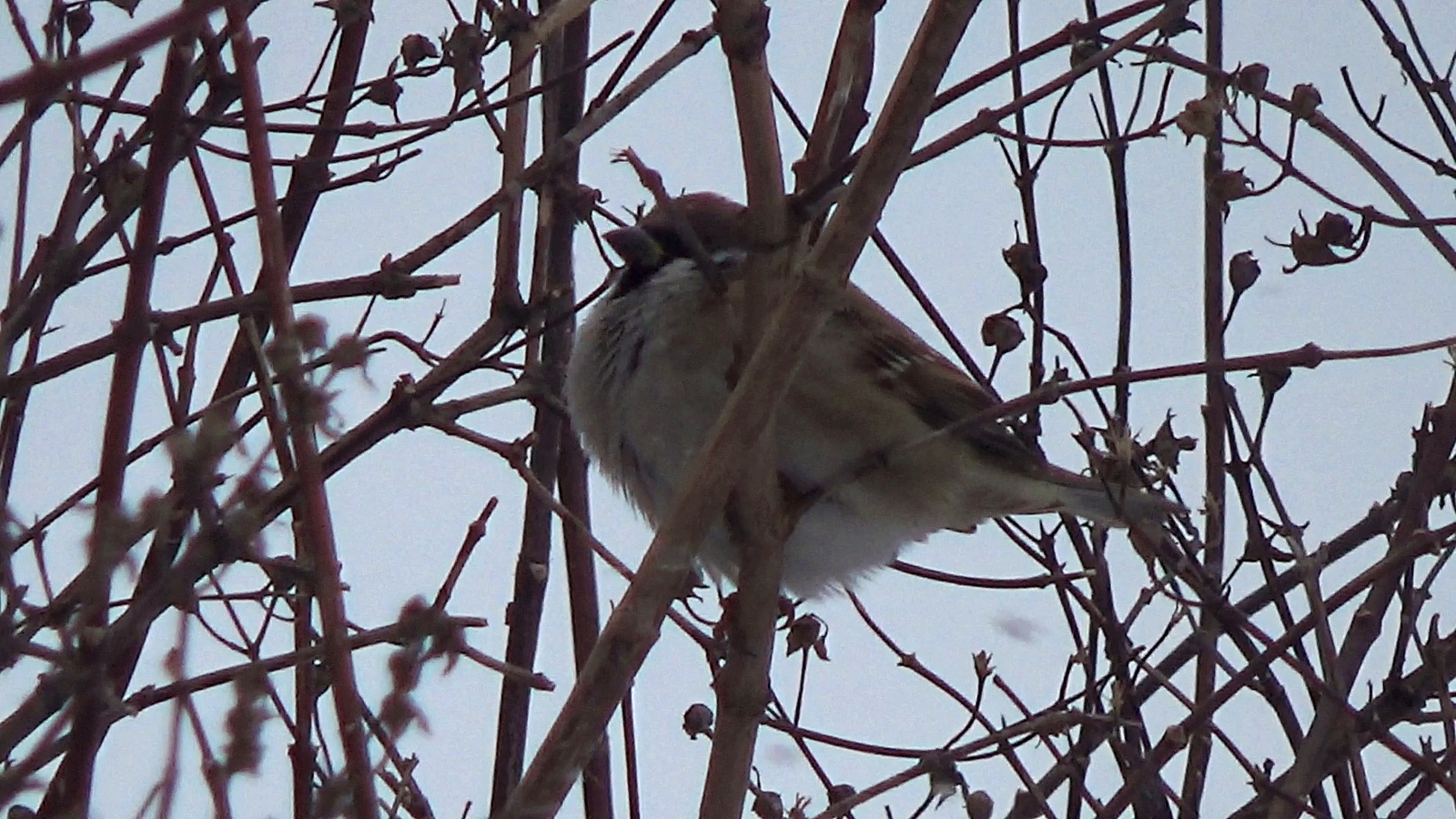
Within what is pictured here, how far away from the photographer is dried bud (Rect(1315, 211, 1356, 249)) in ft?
7.98

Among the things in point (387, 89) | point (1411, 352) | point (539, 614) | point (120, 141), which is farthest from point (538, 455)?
point (1411, 352)

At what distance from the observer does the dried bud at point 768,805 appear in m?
2.39

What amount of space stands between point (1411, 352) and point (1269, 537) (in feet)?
1.91

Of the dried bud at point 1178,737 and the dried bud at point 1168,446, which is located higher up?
the dried bud at point 1168,446

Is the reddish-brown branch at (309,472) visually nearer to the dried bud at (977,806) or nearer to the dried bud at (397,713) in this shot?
the dried bud at (397,713)

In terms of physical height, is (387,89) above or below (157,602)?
above

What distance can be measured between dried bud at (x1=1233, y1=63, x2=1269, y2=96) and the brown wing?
753mm

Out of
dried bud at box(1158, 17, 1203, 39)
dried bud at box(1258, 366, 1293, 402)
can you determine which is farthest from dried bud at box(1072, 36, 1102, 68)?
dried bud at box(1258, 366, 1293, 402)

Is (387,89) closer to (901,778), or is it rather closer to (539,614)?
(539,614)

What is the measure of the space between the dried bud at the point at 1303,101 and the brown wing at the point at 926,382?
79cm

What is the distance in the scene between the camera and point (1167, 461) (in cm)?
234

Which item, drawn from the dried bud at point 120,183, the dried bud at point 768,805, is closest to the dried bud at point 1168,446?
the dried bud at point 768,805

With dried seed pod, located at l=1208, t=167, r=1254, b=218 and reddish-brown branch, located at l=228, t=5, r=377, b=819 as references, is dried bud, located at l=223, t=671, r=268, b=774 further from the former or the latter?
dried seed pod, located at l=1208, t=167, r=1254, b=218

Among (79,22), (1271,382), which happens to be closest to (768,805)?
(1271,382)
